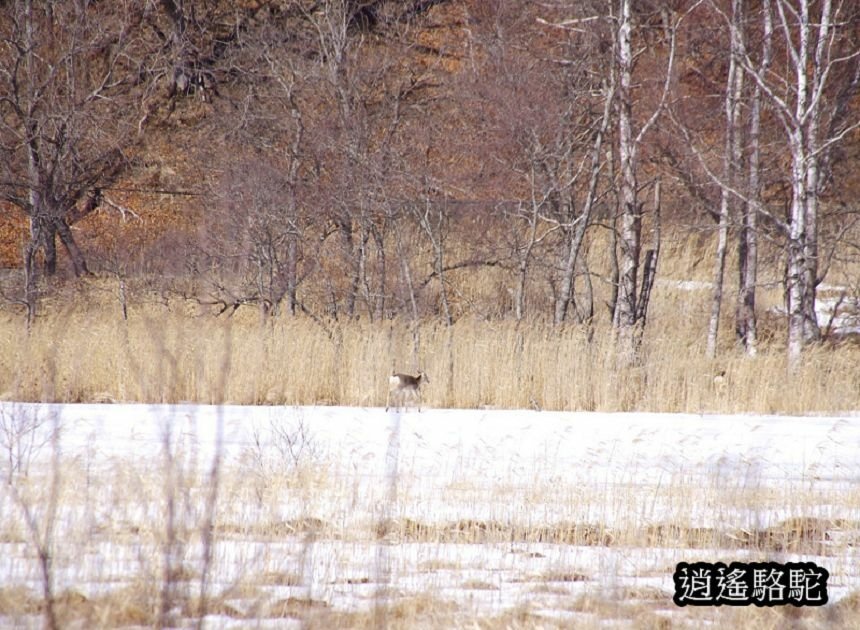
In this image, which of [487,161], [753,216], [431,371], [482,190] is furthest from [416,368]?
[487,161]

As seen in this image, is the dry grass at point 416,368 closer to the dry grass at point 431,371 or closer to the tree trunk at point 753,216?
the dry grass at point 431,371

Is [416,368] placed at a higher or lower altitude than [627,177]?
lower

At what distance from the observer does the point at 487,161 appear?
16266mm

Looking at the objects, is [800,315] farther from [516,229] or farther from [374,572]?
[374,572]

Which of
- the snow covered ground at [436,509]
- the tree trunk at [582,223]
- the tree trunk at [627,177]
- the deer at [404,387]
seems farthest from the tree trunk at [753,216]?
the snow covered ground at [436,509]

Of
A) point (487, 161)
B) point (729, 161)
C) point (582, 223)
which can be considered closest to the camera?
point (729, 161)

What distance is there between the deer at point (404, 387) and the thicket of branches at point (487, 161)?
4.08 meters

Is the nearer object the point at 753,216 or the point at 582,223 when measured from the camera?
the point at 582,223

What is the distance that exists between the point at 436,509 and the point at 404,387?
10.6 feet

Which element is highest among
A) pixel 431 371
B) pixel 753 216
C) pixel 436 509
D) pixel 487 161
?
pixel 487 161

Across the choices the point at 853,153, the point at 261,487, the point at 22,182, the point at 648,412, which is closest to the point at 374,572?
the point at 261,487

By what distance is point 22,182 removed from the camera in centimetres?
1627

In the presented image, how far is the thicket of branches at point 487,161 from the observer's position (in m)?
14.1

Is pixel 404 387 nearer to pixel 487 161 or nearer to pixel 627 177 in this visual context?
pixel 627 177
